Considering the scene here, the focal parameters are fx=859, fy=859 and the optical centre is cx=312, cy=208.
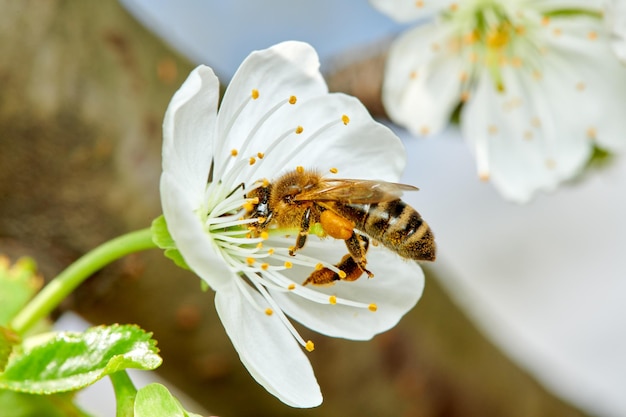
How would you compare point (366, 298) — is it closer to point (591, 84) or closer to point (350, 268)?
point (350, 268)

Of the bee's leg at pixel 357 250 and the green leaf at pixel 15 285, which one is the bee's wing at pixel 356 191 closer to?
the bee's leg at pixel 357 250

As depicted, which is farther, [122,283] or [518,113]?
[518,113]

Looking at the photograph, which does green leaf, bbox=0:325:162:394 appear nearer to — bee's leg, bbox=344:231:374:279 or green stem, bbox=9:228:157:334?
green stem, bbox=9:228:157:334

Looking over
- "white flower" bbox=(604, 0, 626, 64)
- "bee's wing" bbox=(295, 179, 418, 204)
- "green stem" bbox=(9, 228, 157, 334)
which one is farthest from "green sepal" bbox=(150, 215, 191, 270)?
"white flower" bbox=(604, 0, 626, 64)

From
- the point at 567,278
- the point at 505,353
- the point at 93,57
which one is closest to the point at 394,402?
the point at 505,353

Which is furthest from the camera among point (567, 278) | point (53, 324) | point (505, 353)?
point (567, 278)

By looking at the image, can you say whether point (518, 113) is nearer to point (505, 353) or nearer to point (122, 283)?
point (505, 353)

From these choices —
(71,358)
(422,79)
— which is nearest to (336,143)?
(71,358)
